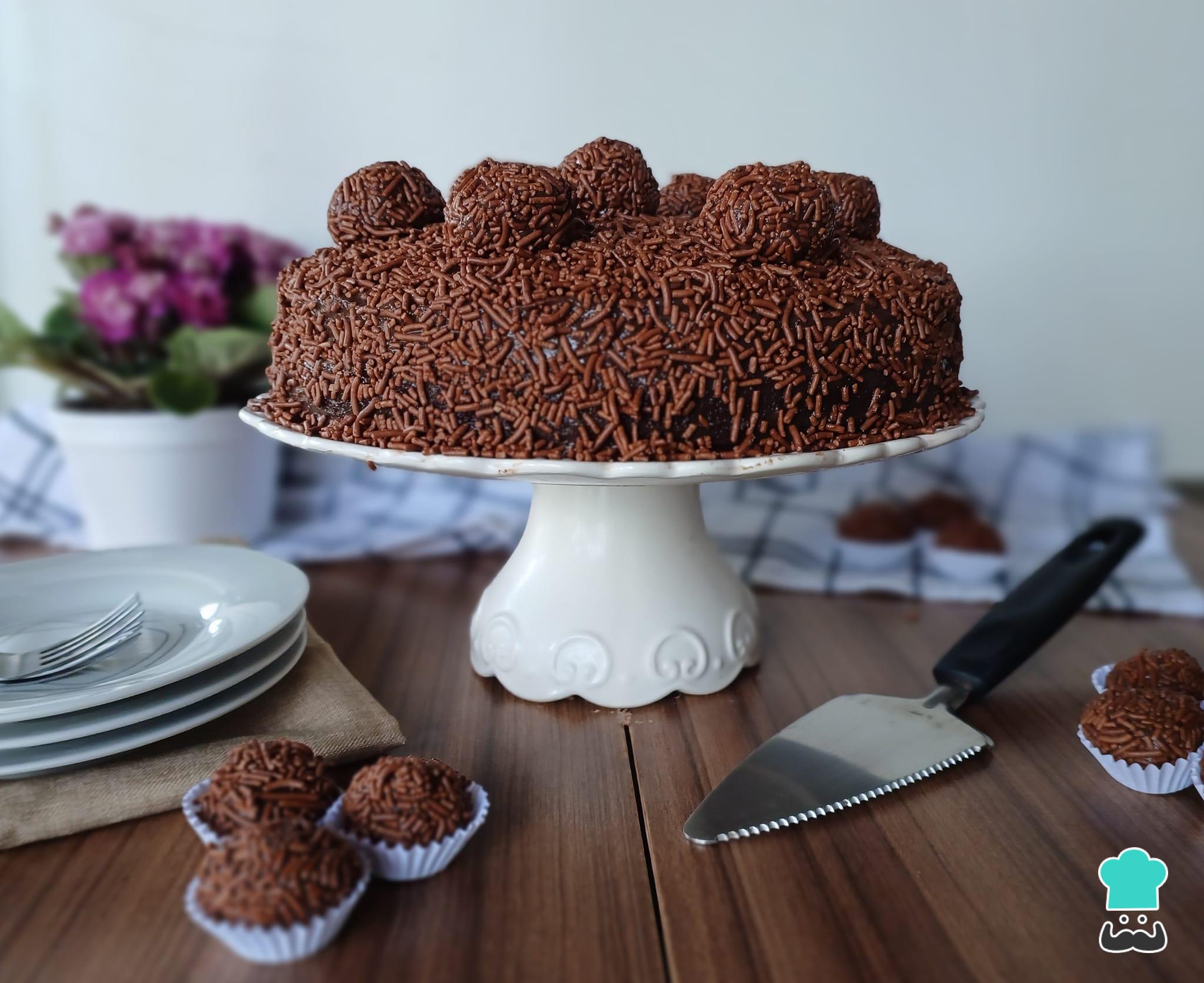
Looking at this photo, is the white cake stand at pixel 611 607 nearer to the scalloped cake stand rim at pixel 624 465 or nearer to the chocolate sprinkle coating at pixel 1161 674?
the scalloped cake stand rim at pixel 624 465

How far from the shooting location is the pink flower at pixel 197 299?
5.08 ft

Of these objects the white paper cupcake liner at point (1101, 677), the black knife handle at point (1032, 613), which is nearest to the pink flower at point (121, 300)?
the black knife handle at point (1032, 613)

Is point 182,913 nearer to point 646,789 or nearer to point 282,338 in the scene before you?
point 646,789

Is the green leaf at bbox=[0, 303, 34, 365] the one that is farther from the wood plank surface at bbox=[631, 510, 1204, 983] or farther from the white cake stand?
the wood plank surface at bbox=[631, 510, 1204, 983]

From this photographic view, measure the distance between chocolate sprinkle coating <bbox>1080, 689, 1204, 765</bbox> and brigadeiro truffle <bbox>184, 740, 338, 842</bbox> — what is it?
2.15ft

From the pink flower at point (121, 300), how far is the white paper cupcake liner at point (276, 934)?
1.06 meters

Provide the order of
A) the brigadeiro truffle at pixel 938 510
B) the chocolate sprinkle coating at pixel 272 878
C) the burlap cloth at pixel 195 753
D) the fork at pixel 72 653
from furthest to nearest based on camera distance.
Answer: the brigadeiro truffle at pixel 938 510 < the fork at pixel 72 653 < the burlap cloth at pixel 195 753 < the chocolate sprinkle coating at pixel 272 878

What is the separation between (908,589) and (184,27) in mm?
1510

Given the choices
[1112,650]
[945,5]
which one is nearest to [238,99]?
[945,5]

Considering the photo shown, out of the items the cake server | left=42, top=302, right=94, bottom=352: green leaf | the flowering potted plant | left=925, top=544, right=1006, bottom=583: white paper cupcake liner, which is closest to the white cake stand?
the cake server

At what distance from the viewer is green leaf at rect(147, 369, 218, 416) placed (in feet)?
4.89

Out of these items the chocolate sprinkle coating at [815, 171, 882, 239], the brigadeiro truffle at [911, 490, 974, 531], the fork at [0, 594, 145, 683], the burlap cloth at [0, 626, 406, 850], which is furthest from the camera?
the brigadeiro truffle at [911, 490, 974, 531]

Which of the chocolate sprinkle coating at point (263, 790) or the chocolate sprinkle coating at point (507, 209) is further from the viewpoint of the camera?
the chocolate sprinkle coating at point (507, 209)

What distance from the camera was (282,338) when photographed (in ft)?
3.22
